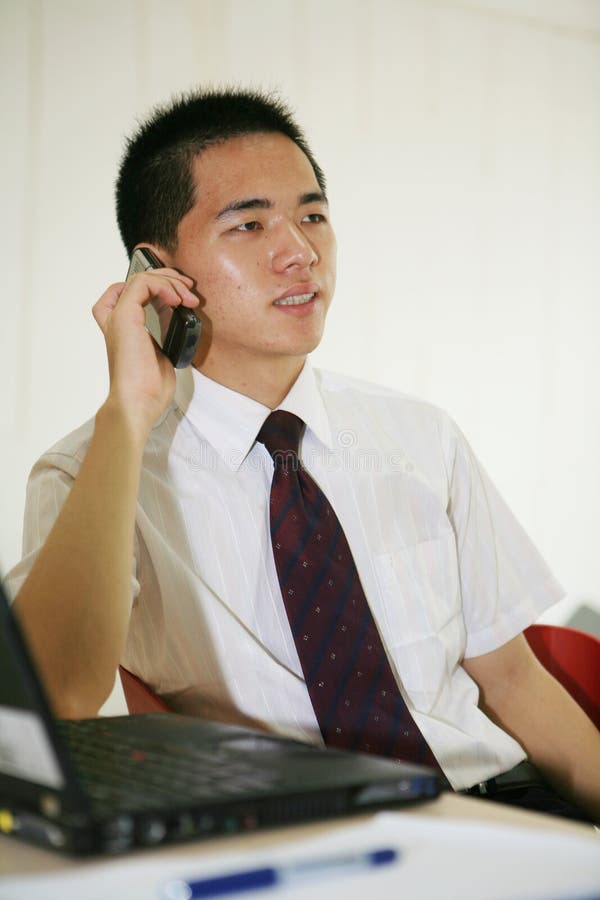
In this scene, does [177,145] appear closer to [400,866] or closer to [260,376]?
[260,376]

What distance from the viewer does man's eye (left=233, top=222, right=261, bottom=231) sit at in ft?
4.89

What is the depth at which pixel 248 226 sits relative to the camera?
4.90 feet

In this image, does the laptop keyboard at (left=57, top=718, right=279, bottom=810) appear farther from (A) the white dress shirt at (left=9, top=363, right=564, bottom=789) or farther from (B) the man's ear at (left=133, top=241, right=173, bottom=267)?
(B) the man's ear at (left=133, top=241, right=173, bottom=267)

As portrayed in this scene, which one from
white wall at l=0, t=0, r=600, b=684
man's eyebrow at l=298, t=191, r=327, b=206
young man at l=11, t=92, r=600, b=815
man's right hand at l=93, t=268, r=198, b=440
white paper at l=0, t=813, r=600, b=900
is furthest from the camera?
white wall at l=0, t=0, r=600, b=684

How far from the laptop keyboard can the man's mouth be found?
866mm

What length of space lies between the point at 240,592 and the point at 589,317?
223 cm

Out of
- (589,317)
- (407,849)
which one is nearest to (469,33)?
(589,317)

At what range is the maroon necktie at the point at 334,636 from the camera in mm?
1230

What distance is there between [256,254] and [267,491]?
38 centimetres

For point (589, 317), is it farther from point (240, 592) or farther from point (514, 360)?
point (240, 592)

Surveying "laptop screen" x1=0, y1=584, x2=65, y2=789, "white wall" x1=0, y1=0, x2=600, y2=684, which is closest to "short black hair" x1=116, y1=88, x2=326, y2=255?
"white wall" x1=0, y1=0, x2=600, y2=684

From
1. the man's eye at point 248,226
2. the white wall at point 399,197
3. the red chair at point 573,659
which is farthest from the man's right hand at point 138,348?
the white wall at point 399,197

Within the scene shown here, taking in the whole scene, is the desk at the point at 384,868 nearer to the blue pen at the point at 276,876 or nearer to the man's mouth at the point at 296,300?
the blue pen at the point at 276,876

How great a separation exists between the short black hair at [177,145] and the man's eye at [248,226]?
11 centimetres
